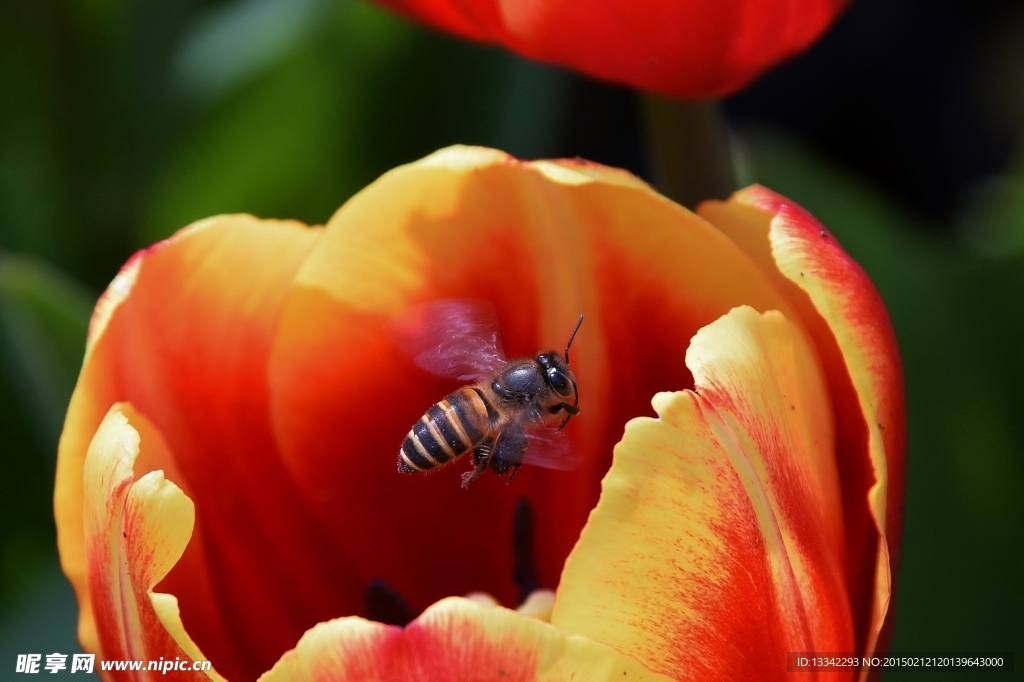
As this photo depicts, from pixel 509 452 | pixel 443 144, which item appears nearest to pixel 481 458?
pixel 509 452

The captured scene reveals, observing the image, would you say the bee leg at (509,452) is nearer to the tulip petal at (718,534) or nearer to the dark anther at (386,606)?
the dark anther at (386,606)

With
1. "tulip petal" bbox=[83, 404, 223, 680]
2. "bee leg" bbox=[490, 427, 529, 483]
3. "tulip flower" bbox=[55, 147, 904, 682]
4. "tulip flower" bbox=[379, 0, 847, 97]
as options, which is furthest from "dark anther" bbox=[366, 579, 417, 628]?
"tulip flower" bbox=[379, 0, 847, 97]

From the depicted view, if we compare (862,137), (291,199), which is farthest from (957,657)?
(862,137)

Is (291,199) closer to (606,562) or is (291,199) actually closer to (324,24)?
(324,24)

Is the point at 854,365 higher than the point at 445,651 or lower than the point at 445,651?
higher

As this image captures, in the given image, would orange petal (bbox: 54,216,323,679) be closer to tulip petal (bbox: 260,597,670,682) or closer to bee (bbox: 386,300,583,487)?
bee (bbox: 386,300,583,487)

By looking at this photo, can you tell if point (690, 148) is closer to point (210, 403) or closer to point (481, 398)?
point (481, 398)
